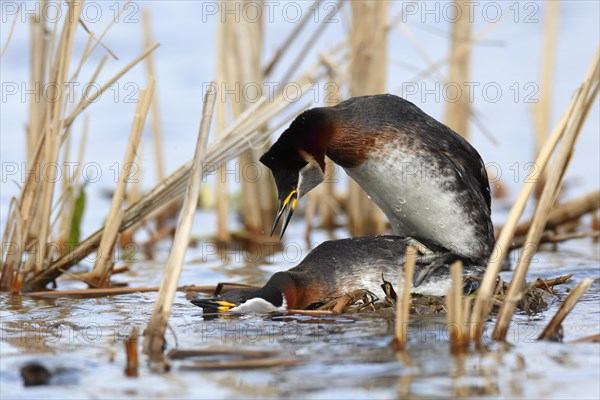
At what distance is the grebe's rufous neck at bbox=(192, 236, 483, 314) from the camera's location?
6.02 metres

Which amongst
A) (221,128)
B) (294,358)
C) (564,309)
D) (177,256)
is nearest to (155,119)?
(221,128)

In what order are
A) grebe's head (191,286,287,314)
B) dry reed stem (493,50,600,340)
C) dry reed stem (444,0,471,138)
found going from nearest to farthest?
dry reed stem (493,50,600,340), grebe's head (191,286,287,314), dry reed stem (444,0,471,138)

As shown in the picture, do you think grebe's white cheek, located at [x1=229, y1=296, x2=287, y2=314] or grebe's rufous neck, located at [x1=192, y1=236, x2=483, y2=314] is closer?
grebe's white cheek, located at [x1=229, y1=296, x2=287, y2=314]

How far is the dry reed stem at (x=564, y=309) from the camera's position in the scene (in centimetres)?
443

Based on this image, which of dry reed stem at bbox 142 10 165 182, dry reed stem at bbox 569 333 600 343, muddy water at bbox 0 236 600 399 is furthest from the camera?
dry reed stem at bbox 142 10 165 182

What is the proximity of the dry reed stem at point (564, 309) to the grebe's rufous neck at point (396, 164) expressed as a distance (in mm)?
1731

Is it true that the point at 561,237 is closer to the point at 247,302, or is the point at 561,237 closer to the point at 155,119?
the point at 247,302

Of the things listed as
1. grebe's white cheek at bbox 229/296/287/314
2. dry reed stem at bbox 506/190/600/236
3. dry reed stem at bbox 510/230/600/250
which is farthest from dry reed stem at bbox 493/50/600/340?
dry reed stem at bbox 506/190/600/236

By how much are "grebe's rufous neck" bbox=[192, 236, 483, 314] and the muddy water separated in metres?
0.39

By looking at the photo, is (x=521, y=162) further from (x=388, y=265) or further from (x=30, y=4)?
(x=30, y=4)

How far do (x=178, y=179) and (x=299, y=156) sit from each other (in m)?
0.74

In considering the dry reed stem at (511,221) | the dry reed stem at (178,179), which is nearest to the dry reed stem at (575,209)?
the dry reed stem at (178,179)

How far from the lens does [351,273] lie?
6207 millimetres

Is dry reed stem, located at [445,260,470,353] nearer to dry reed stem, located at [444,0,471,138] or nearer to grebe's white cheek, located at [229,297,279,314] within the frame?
grebe's white cheek, located at [229,297,279,314]
